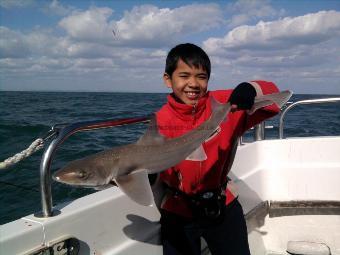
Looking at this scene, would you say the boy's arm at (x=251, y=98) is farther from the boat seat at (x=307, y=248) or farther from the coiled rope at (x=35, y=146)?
the boat seat at (x=307, y=248)

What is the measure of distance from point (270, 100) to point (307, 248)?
7.46 feet

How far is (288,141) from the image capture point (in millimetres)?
5137

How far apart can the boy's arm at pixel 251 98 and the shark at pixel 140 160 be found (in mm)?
95

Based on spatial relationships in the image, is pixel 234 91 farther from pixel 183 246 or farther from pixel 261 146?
pixel 261 146

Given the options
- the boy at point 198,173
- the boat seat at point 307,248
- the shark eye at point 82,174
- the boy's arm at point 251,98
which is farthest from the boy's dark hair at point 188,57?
the boat seat at point 307,248

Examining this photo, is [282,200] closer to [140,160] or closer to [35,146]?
[140,160]

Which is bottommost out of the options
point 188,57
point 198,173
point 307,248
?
point 307,248

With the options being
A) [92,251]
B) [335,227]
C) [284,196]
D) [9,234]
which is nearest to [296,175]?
[284,196]

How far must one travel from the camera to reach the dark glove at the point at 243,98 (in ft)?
9.87

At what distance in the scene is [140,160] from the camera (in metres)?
2.58

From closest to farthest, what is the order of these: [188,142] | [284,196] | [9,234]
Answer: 1. [9,234]
2. [188,142]
3. [284,196]

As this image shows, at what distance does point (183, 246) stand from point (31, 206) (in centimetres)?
607

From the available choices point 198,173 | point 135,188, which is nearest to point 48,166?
point 135,188

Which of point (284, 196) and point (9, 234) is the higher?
point (9, 234)
